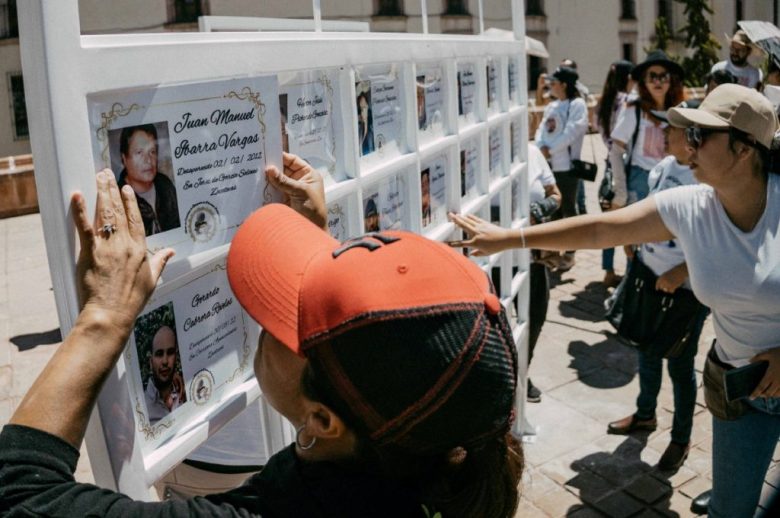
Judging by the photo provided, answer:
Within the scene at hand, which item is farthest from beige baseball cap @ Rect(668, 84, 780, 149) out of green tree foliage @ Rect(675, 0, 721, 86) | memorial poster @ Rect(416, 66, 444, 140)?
green tree foliage @ Rect(675, 0, 721, 86)

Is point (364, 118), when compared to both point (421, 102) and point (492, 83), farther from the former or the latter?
point (492, 83)

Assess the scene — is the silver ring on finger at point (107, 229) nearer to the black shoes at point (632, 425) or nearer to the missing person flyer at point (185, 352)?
the missing person flyer at point (185, 352)

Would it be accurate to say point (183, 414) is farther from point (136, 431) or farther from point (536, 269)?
point (536, 269)

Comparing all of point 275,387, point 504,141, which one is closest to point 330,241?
point 275,387

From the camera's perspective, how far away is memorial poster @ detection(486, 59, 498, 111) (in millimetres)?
3264

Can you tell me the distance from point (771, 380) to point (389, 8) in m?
2.01

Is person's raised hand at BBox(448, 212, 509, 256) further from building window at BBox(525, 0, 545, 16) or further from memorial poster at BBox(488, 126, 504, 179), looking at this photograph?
building window at BBox(525, 0, 545, 16)

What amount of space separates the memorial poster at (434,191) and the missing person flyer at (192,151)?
1.00 m

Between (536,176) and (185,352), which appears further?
(536,176)

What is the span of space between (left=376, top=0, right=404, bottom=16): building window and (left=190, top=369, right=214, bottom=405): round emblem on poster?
1753 mm

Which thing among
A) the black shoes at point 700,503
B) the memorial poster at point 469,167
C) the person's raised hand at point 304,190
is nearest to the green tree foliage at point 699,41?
the black shoes at point 700,503

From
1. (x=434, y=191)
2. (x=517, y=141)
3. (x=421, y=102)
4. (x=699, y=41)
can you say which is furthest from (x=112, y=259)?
(x=699, y=41)

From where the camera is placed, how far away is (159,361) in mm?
1366

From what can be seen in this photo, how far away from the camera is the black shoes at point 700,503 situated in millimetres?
3326
